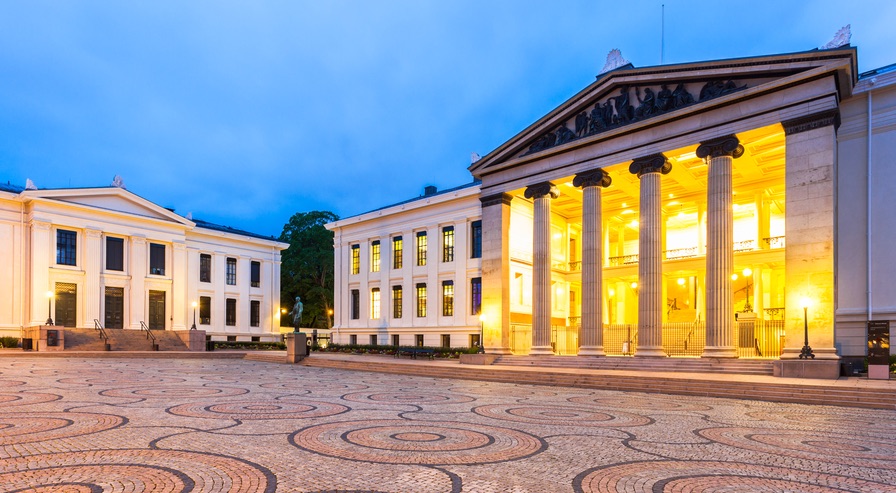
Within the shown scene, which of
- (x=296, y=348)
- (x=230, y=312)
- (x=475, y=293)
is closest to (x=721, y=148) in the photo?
(x=475, y=293)

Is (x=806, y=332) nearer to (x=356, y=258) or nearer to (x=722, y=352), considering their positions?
(x=722, y=352)

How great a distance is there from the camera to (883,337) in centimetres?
1898

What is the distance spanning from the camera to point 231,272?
183ft

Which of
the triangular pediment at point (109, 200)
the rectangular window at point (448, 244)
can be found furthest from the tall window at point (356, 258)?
the triangular pediment at point (109, 200)

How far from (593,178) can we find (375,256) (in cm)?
2429

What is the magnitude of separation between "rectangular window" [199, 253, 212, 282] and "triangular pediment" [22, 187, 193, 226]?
4190 millimetres

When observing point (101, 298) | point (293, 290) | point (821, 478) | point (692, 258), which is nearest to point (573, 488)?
point (821, 478)

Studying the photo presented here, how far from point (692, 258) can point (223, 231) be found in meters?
43.2

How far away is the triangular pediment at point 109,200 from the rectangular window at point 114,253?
103 inches

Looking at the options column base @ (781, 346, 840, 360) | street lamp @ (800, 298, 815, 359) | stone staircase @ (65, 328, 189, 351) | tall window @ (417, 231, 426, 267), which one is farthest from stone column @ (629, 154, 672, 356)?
stone staircase @ (65, 328, 189, 351)

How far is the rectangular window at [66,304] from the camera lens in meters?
43.1

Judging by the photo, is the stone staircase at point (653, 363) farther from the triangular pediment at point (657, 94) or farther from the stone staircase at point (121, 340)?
the stone staircase at point (121, 340)

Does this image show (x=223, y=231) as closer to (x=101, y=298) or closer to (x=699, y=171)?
(x=101, y=298)

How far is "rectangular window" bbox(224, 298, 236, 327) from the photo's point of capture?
54994mm
